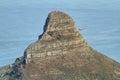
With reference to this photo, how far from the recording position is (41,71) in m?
191

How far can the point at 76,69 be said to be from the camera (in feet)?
633

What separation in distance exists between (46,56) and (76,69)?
727 cm

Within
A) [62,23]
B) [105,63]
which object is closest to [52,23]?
[62,23]

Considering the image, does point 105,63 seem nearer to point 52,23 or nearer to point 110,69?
point 110,69

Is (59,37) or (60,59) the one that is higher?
(59,37)

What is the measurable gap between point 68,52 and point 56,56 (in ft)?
10.8

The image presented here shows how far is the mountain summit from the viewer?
190 metres

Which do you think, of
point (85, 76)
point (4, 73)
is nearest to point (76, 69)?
point (85, 76)

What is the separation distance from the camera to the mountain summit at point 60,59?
189875 mm

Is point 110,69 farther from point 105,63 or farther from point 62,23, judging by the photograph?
point 62,23

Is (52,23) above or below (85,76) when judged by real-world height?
above

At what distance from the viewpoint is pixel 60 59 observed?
192750mm

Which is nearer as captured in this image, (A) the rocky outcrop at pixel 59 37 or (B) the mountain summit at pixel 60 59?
(B) the mountain summit at pixel 60 59

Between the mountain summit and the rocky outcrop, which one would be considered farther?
the rocky outcrop
